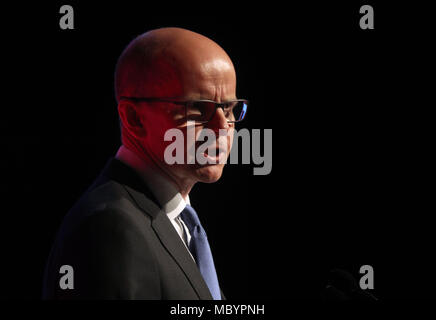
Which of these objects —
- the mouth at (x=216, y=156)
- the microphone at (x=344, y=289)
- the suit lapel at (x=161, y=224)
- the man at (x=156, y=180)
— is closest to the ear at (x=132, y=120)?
the man at (x=156, y=180)

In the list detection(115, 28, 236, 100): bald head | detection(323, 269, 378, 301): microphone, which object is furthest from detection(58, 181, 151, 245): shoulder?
detection(323, 269, 378, 301): microphone

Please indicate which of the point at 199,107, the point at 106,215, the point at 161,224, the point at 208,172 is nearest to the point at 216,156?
the point at 208,172

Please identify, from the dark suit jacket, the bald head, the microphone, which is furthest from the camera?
the bald head

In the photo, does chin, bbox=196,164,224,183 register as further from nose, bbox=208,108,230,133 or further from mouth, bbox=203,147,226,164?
nose, bbox=208,108,230,133

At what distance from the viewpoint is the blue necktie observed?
1.97 metres

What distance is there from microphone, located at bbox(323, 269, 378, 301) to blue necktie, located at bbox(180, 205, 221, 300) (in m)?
0.36

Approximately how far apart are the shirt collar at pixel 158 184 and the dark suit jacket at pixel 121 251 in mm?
36

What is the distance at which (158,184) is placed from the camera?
1986mm

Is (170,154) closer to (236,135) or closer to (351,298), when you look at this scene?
(236,135)

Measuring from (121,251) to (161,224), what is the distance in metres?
0.22

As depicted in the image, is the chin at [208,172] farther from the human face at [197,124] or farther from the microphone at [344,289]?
the microphone at [344,289]

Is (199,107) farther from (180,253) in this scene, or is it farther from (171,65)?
(180,253)

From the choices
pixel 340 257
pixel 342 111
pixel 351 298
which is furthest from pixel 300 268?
pixel 351 298

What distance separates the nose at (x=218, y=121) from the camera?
1.97 metres
